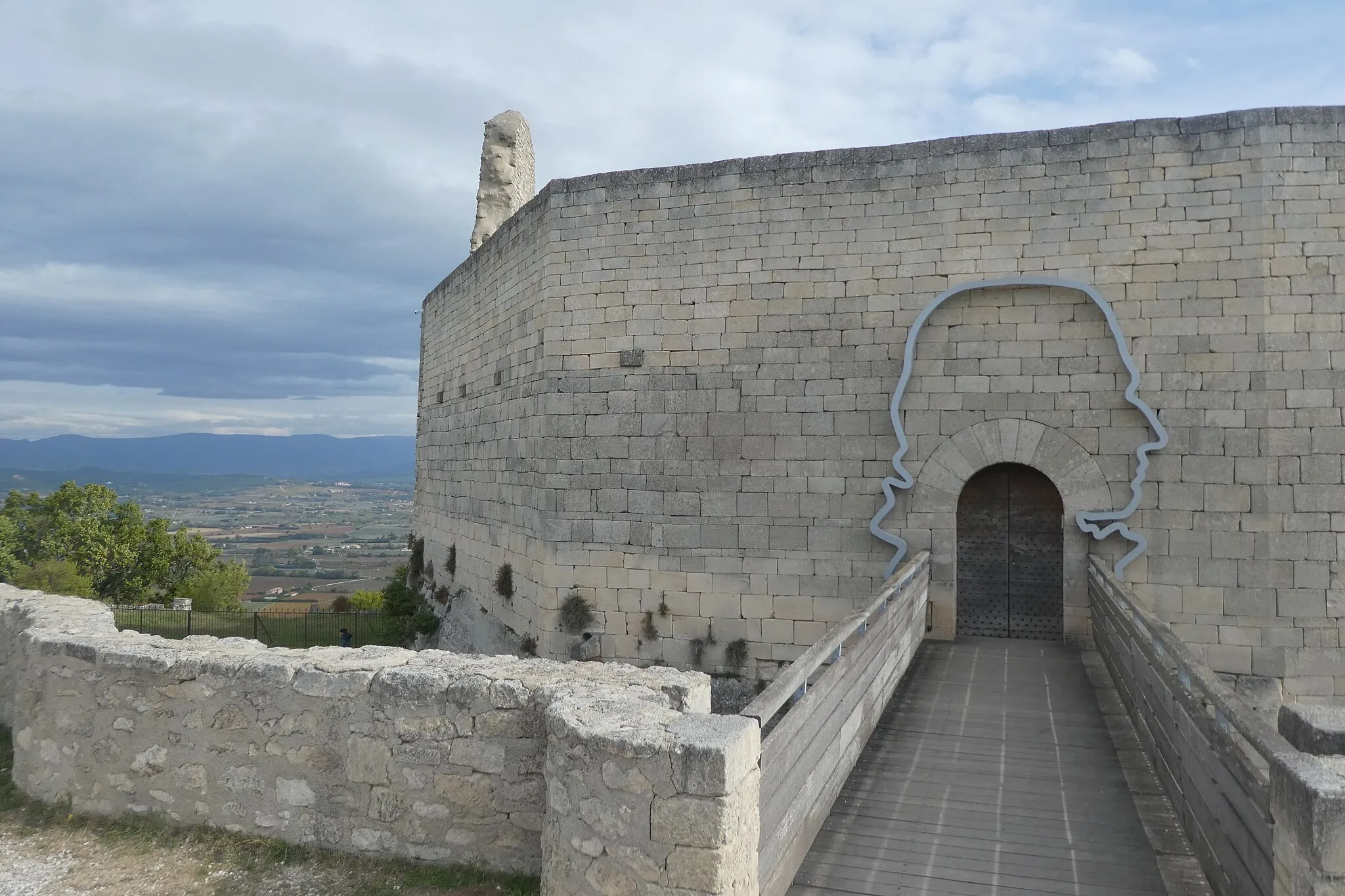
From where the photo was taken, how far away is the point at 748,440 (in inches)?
385

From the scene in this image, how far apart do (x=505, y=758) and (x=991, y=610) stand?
6865 millimetres

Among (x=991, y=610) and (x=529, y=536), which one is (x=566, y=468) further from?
(x=991, y=610)

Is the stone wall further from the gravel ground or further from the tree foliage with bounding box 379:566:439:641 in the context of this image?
the gravel ground

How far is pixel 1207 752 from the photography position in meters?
3.82

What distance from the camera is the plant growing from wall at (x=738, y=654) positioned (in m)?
9.59

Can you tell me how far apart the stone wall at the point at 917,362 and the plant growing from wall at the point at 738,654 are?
136 millimetres

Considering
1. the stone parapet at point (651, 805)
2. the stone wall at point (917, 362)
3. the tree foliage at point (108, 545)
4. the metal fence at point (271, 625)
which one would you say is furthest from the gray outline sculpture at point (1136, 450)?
the tree foliage at point (108, 545)

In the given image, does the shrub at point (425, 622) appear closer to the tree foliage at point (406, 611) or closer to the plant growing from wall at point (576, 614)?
the tree foliage at point (406, 611)

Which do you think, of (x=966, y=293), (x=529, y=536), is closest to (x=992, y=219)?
(x=966, y=293)

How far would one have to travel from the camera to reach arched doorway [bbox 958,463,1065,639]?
9.35m

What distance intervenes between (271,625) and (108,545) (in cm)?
1119

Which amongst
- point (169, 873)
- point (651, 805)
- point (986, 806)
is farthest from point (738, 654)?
point (651, 805)

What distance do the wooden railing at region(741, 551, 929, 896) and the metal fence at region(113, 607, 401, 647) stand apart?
11.4 metres

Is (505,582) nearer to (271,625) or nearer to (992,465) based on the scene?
(992,465)
